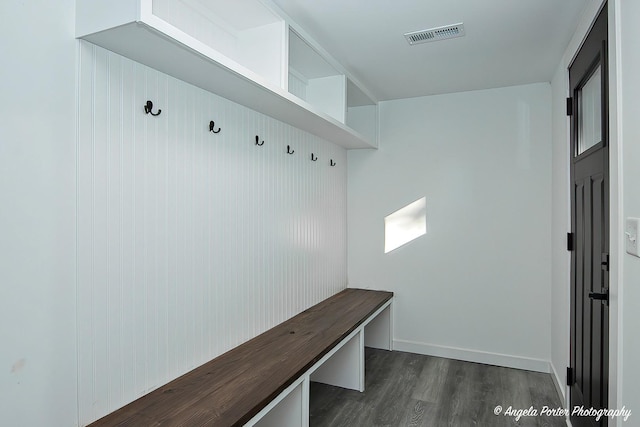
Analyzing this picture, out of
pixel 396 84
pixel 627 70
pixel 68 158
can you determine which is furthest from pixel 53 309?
pixel 396 84

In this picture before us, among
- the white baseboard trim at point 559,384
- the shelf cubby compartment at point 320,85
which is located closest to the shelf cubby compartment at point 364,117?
the shelf cubby compartment at point 320,85

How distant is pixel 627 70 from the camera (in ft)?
4.37

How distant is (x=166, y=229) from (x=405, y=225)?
7.93ft

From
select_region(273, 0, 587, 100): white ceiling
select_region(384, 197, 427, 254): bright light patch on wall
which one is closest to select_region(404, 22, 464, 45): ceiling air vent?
select_region(273, 0, 587, 100): white ceiling

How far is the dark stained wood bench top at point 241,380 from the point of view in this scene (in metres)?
1.47

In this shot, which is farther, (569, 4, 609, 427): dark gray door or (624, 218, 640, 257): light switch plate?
(569, 4, 609, 427): dark gray door

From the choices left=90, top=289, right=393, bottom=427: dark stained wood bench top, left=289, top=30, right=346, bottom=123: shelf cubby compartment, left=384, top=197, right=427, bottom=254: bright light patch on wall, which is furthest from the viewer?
left=384, top=197, right=427, bottom=254: bright light patch on wall

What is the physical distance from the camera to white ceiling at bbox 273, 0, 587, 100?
1.98 meters

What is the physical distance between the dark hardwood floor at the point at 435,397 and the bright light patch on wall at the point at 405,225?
1.07 meters

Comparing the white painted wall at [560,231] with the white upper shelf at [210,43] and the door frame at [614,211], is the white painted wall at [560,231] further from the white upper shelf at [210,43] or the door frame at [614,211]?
the white upper shelf at [210,43]

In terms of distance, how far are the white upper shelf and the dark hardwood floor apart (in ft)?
6.30

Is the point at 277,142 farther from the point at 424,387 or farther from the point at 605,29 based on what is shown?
the point at 424,387

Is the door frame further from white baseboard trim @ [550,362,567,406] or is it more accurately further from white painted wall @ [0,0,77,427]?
white painted wall @ [0,0,77,427]

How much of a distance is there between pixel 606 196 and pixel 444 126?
199 centimetres
